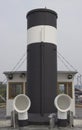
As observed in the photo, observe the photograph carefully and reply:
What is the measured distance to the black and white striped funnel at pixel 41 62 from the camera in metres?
9.45

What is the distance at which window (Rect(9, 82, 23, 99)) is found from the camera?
13581mm

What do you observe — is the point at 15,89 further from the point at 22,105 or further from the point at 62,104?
the point at 62,104

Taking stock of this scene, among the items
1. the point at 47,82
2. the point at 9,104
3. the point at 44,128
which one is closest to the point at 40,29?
the point at 47,82

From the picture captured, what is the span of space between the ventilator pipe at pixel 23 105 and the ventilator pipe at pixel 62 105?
33.2 inches

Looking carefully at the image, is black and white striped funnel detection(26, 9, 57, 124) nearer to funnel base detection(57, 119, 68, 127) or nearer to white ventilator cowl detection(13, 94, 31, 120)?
white ventilator cowl detection(13, 94, 31, 120)

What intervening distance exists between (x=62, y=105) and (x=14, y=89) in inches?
189

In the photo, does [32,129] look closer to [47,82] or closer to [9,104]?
[47,82]

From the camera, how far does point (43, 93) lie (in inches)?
371

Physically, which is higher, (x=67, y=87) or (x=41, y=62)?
(x=41, y=62)

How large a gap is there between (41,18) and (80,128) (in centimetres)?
358

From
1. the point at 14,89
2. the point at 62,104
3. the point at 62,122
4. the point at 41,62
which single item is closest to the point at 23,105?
the point at 62,104

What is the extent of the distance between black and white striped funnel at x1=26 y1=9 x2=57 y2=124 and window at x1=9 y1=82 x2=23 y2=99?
155 inches

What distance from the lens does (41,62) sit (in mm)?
9500

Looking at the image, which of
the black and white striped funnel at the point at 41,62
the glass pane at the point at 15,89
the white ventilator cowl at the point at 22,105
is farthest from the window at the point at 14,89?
the white ventilator cowl at the point at 22,105
